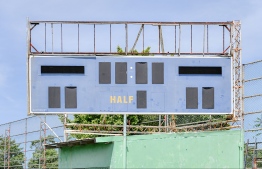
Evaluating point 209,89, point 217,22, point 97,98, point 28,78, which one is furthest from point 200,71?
point 28,78

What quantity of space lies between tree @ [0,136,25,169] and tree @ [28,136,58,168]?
7.95 ft

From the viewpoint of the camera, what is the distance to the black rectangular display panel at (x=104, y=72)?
24.3 m

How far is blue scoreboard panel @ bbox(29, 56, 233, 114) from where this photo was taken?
24297mm

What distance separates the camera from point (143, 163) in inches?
850

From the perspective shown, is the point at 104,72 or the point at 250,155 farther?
the point at 250,155

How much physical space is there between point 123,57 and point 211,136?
542 cm

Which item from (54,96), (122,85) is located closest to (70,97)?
(54,96)

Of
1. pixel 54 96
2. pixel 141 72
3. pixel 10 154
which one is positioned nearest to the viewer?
pixel 54 96

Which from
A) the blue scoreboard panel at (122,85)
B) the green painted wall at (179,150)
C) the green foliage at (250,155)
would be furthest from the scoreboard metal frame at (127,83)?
the green foliage at (250,155)

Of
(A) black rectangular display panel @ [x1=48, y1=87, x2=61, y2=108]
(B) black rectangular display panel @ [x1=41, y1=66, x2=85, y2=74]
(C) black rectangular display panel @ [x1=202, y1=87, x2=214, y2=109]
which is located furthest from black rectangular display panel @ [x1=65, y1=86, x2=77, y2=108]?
(C) black rectangular display panel @ [x1=202, y1=87, x2=214, y2=109]

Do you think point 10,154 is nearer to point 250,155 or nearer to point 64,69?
point 250,155

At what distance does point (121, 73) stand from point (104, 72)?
26.4 inches

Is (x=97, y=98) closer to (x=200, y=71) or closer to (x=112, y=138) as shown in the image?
(x=112, y=138)

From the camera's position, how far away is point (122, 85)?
79.7 feet
